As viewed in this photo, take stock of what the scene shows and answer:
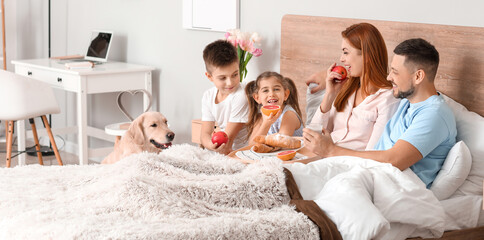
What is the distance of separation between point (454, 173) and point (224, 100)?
1.30 m

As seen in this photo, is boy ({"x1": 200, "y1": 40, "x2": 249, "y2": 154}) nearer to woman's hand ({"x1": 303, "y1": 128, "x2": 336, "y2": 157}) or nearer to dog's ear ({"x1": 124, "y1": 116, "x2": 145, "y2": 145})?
dog's ear ({"x1": 124, "y1": 116, "x2": 145, "y2": 145})

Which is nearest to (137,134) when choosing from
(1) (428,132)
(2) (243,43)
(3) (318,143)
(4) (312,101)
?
(2) (243,43)

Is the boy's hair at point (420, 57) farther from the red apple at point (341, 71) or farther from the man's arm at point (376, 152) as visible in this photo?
the red apple at point (341, 71)

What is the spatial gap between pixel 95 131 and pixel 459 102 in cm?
288

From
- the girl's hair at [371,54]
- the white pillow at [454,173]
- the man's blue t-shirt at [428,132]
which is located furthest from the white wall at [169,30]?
the white pillow at [454,173]

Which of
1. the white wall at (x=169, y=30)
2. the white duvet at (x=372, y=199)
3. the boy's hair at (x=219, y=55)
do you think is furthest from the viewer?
the boy's hair at (x=219, y=55)

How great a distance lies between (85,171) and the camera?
2.52 m

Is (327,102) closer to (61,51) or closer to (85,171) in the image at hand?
(85,171)

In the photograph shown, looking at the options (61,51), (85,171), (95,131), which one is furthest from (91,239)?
(61,51)

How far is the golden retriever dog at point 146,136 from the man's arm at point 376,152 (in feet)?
3.43

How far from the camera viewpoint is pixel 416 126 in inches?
94.0

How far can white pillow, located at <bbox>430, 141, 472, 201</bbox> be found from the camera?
2381 mm

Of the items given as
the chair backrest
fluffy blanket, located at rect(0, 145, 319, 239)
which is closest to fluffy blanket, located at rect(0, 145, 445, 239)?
fluffy blanket, located at rect(0, 145, 319, 239)

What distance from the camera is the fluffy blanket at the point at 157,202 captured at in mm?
1796
